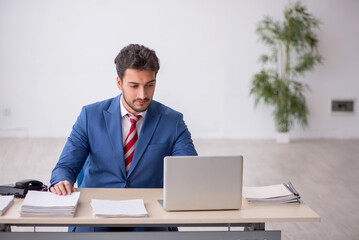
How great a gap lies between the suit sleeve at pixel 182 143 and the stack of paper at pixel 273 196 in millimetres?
413

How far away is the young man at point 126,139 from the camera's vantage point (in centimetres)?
275

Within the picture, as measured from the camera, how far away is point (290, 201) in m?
2.54

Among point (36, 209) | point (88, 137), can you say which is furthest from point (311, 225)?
point (36, 209)

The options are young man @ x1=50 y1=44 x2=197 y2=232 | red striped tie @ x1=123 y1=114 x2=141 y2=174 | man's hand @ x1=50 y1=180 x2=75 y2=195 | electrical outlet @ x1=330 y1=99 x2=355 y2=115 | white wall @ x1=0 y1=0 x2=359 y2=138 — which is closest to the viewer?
man's hand @ x1=50 y1=180 x2=75 y2=195

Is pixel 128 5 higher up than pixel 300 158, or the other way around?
pixel 128 5

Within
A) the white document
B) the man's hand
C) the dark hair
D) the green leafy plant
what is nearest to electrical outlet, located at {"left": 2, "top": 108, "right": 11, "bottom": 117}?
the green leafy plant

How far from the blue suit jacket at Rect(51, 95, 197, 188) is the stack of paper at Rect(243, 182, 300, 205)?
1.54 ft

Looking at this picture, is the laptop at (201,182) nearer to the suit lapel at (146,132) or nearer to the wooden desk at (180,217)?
the wooden desk at (180,217)

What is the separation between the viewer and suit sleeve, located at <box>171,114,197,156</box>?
292 centimetres

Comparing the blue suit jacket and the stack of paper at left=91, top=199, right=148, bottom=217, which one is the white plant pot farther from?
the stack of paper at left=91, top=199, right=148, bottom=217

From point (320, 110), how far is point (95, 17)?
393cm

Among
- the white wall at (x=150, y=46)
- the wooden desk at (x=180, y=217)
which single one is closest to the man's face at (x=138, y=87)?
the wooden desk at (x=180, y=217)

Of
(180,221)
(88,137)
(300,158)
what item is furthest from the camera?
(300,158)

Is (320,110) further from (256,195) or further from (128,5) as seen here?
(256,195)
